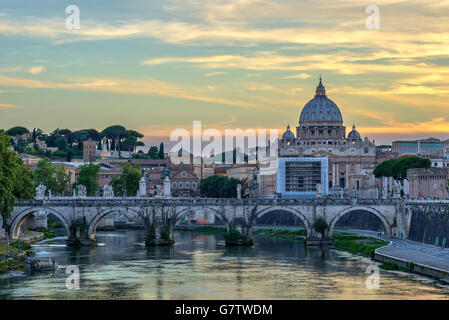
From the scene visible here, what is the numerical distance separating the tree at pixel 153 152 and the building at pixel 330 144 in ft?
96.6

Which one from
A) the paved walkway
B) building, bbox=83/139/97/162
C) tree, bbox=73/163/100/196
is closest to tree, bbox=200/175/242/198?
tree, bbox=73/163/100/196

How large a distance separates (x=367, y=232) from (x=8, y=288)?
41.0 m

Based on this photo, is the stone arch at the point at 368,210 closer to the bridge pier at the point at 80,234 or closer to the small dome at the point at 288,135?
the bridge pier at the point at 80,234

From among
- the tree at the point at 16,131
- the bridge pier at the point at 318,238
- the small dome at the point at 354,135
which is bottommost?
the bridge pier at the point at 318,238

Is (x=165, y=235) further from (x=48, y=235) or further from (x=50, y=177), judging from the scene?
(x=50, y=177)

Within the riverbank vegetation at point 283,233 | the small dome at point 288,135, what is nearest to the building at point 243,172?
the small dome at point 288,135

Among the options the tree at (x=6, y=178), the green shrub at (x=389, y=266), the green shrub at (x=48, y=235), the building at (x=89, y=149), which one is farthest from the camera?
the building at (x=89, y=149)

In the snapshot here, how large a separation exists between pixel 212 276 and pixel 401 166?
230ft

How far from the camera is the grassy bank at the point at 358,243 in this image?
6775 centimetres

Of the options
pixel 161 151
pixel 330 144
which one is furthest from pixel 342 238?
pixel 161 151

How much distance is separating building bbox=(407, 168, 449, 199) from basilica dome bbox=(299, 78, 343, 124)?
64099 mm

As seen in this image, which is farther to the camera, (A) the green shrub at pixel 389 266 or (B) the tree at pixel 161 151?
(B) the tree at pixel 161 151

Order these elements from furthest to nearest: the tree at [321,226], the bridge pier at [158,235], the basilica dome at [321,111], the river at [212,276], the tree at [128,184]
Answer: the basilica dome at [321,111], the tree at [128,184], the tree at [321,226], the bridge pier at [158,235], the river at [212,276]
